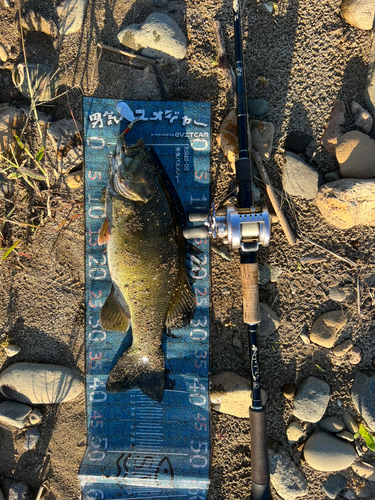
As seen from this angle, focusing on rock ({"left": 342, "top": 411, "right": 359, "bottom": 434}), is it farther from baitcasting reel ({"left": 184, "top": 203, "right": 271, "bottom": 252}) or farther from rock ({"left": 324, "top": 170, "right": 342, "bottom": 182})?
rock ({"left": 324, "top": 170, "right": 342, "bottom": 182})

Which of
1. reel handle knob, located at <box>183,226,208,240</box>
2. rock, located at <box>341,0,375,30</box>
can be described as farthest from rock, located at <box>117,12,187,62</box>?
reel handle knob, located at <box>183,226,208,240</box>

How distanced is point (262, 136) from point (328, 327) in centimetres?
183

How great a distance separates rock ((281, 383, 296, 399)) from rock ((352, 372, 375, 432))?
56 centimetres

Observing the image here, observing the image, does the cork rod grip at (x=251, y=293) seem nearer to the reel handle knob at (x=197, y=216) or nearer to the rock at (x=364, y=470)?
the reel handle knob at (x=197, y=216)

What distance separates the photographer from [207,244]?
2902 mm

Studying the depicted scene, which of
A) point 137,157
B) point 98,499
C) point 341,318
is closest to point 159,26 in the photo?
point 137,157

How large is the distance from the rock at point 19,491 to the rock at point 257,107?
403cm

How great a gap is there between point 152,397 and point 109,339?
0.64 meters

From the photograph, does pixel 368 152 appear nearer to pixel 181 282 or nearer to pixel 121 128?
pixel 181 282

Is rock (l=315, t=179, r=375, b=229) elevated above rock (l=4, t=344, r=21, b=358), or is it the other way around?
rock (l=315, t=179, r=375, b=229)

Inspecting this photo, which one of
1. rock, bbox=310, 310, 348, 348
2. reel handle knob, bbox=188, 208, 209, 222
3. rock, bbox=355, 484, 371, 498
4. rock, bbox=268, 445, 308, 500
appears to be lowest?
rock, bbox=355, 484, 371, 498

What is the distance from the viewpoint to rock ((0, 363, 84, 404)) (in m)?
2.87

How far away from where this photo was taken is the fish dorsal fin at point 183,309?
276 cm

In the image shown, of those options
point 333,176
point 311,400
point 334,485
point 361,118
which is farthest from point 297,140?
point 334,485
